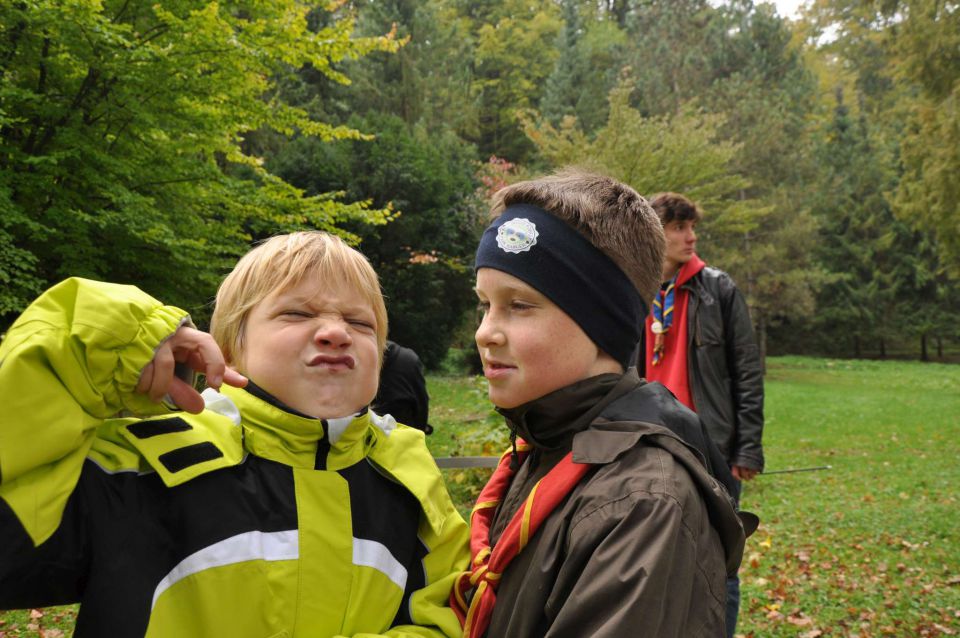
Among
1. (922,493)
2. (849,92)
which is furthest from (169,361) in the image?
(849,92)

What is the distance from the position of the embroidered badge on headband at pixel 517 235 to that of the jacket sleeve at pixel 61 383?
729mm

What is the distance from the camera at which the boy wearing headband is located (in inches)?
48.9

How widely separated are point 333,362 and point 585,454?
0.61m

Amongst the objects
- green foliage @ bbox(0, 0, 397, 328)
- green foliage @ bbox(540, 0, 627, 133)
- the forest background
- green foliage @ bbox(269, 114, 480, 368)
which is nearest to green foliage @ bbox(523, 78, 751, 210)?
the forest background

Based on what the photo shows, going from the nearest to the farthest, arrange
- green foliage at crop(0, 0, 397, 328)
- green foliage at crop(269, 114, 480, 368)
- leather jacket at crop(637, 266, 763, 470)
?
leather jacket at crop(637, 266, 763, 470) → green foliage at crop(0, 0, 397, 328) → green foliage at crop(269, 114, 480, 368)

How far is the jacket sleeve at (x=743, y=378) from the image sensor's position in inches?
160

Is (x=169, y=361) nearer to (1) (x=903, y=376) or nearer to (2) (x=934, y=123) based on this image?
(2) (x=934, y=123)

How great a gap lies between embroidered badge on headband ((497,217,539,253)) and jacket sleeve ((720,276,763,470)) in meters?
2.72

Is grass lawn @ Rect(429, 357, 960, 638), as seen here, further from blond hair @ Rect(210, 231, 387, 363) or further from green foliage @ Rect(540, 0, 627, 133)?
green foliage @ Rect(540, 0, 627, 133)

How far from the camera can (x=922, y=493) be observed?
9.09 m

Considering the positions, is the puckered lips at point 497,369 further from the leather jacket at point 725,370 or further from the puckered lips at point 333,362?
the leather jacket at point 725,370

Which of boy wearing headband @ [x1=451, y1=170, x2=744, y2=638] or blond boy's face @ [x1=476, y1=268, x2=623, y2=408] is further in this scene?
blond boy's face @ [x1=476, y1=268, x2=623, y2=408]

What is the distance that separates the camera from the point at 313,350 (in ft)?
5.47

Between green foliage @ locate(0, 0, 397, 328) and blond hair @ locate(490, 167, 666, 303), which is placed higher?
green foliage @ locate(0, 0, 397, 328)
